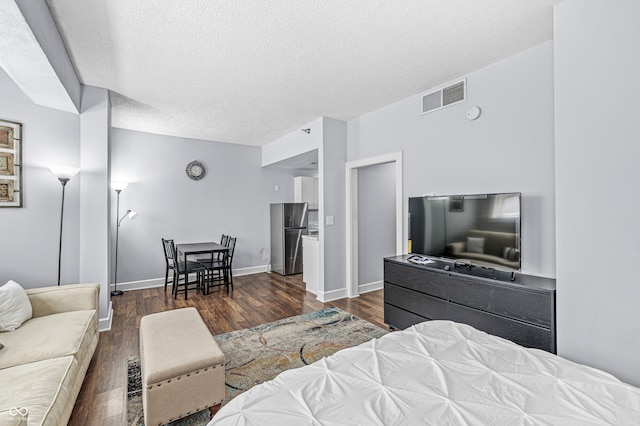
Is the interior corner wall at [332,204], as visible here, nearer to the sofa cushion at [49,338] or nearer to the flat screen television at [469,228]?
the flat screen television at [469,228]

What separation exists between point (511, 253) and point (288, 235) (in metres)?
4.21

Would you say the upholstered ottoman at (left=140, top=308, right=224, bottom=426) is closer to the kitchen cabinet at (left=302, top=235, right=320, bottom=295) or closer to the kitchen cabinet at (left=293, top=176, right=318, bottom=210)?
the kitchen cabinet at (left=302, top=235, right=320, bottom=295)

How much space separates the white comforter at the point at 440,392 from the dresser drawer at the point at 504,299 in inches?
32.4

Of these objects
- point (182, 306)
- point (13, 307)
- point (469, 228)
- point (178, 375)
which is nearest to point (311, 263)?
point (182, 306)

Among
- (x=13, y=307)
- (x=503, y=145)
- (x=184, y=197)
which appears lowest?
(x=13, y=307)

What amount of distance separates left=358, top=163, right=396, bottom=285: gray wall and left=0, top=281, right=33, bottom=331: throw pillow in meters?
3.77

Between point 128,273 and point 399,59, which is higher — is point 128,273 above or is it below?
below

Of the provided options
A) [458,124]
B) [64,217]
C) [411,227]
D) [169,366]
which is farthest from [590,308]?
[64,217]

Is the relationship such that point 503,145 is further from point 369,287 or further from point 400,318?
point 369,287

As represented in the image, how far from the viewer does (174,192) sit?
5320 mm

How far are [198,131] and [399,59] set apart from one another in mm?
3674

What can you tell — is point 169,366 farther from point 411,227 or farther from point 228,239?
point 228,239

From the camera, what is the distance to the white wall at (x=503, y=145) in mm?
2393

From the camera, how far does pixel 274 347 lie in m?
2.83
